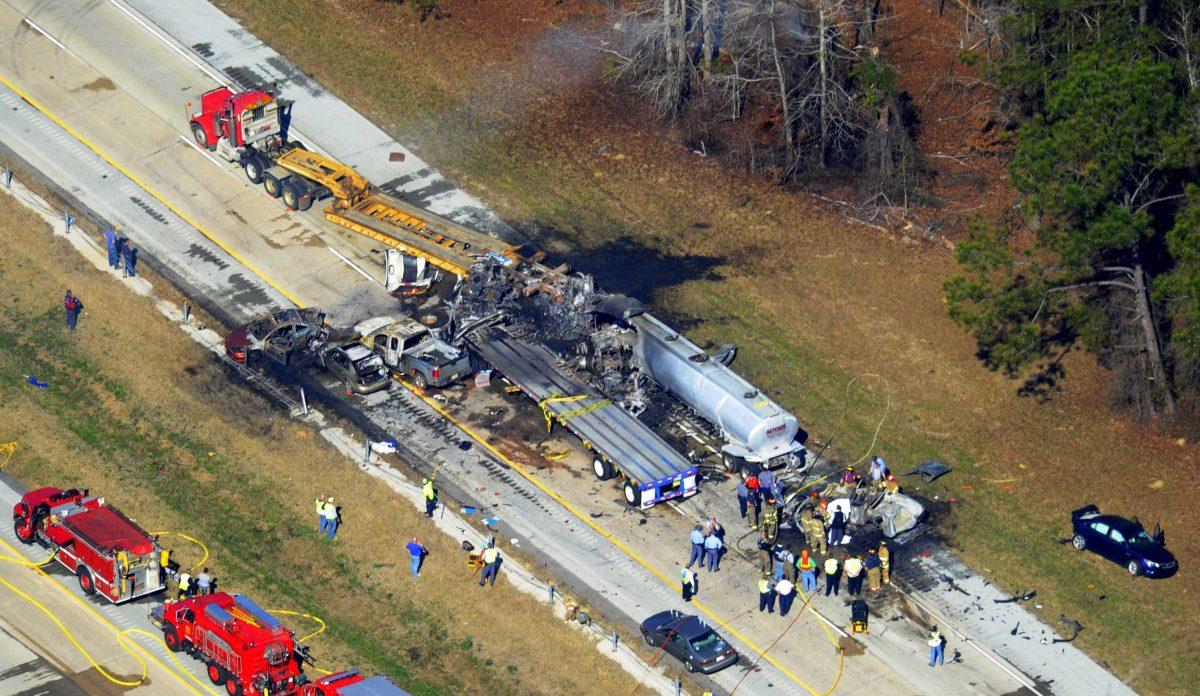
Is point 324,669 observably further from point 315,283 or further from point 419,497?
point 315,283

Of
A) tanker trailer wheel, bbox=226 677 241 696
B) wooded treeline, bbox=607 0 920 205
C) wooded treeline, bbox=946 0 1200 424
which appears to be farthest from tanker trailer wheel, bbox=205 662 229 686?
wooded treeline, bbox=607 0 920 205

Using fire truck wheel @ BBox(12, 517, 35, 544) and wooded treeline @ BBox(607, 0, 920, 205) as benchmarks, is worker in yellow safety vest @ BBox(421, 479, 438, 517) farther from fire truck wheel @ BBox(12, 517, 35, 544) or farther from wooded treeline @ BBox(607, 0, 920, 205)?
wooded treeline @ BBox(607, 0, 920, 205)

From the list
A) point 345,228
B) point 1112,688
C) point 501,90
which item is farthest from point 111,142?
point 1112,688

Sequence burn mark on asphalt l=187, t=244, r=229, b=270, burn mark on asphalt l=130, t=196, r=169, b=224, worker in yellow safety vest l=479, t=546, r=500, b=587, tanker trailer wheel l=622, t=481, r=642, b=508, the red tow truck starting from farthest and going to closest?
burn mark on asphalt l=130, t=196, r=169, b=224 < burn mark on asphalt l=187, t=244, r=229, b=270 < tanker trailer wheel l=622, t=481, r=642, b=508 < worker in yellow safety vest l=479, t=546, r=500, b=587 < the red tow truck

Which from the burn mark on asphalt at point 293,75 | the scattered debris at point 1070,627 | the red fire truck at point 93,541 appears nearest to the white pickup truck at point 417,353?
the red fire truck at point 93,541

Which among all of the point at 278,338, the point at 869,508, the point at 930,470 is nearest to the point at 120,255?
the point at 278,338

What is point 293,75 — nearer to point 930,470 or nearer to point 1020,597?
point 930,470

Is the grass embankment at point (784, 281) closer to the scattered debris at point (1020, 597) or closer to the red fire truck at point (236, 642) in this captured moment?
the scattered debris at point (1020, 597)

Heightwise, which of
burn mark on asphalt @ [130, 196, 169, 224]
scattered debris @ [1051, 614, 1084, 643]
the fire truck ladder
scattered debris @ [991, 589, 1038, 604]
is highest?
the fire truck ladder
